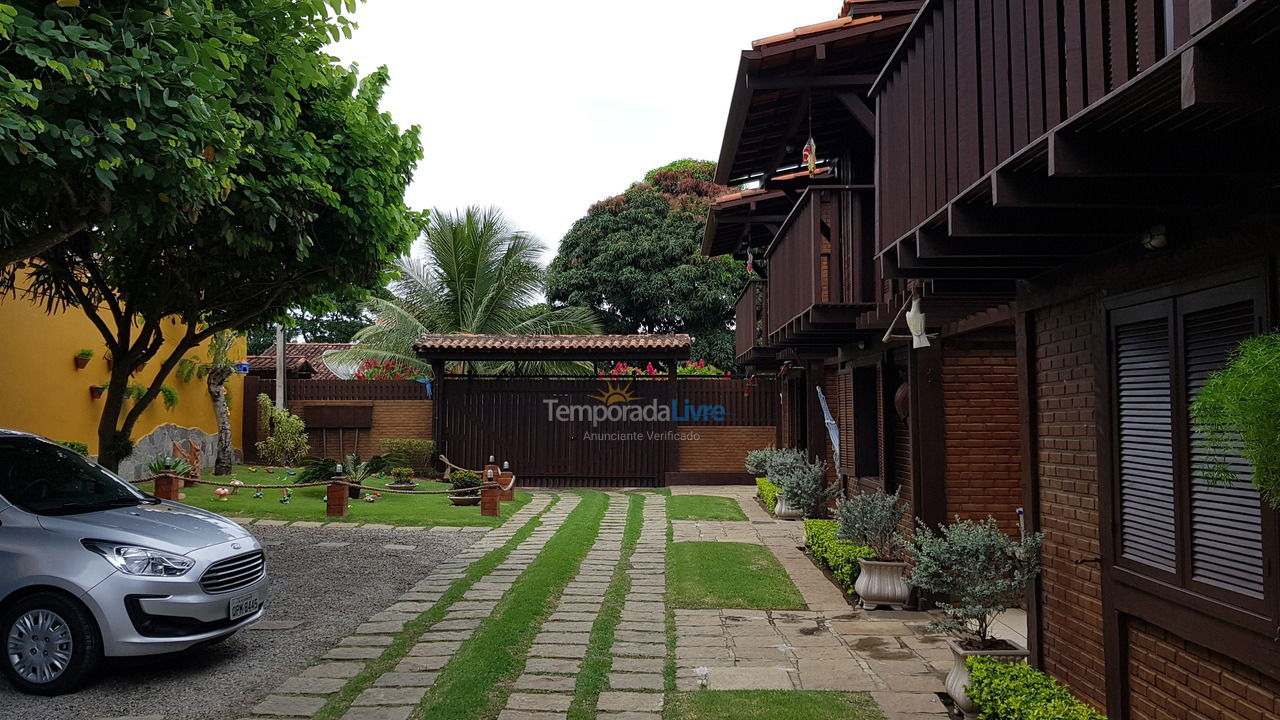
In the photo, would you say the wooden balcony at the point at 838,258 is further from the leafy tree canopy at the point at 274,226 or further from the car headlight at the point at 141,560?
the car headlight at the point at 141,560

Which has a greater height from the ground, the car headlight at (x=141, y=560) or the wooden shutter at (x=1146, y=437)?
the wooden shutter at (x=1146, y=437)

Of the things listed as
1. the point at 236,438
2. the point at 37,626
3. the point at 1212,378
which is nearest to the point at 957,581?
the point at 1212,378

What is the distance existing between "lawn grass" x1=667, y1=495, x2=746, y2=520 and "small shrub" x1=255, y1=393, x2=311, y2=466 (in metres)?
8.66

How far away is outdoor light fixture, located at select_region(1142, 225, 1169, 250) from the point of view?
3672 mm

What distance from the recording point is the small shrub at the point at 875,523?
7805 mm

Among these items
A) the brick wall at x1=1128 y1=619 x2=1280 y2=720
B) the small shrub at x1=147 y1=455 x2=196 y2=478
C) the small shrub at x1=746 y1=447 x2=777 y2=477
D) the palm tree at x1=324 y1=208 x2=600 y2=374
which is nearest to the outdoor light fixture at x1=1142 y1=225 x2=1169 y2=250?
the brick wall at x1=1128 y1=619 x2=1280 y2=720

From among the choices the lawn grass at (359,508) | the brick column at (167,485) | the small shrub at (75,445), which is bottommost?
the lawn grass at (359,508)

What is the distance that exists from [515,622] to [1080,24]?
19.0ft

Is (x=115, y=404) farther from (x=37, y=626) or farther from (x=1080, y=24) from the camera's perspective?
(x=1080, y=24)

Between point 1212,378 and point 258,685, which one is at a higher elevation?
point 1212,378

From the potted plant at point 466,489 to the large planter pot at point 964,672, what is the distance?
10.1 metres

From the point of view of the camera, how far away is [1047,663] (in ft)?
16.7

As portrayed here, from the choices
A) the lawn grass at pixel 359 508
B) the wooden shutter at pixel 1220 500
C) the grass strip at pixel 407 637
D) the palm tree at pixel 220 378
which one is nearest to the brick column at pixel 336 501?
the lawn grass at pixel 359 508

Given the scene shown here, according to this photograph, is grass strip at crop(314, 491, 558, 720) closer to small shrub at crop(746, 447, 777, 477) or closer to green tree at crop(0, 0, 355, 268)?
green tree at crop(0, 0, 355, 268)
